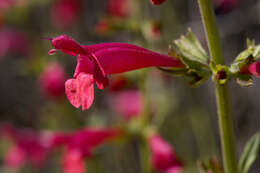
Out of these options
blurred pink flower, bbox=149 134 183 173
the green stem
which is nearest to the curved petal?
the green stem

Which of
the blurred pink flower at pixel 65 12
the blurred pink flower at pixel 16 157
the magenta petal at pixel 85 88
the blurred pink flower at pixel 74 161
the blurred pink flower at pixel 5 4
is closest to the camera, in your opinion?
the magenta petal at pixel 85 88

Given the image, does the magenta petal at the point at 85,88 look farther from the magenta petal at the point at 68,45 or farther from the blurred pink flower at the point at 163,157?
the blurred pink flower at the point at 163,157

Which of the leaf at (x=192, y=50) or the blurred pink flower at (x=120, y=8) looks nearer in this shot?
the leaf at (x=192, y=50)

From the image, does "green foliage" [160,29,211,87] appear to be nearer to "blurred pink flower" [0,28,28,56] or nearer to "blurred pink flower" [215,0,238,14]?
"blurred pink flower" [215,0,238,14]

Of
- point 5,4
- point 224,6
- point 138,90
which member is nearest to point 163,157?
point 138,90

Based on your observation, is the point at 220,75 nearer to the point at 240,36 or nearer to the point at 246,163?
the point at 246,163

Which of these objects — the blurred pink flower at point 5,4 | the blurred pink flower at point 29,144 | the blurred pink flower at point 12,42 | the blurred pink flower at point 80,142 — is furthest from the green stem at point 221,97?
the blurred pink flower at point 12,42

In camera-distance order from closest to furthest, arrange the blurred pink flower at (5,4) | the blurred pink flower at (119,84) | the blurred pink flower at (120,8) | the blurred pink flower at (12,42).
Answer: the blurred pink flower at (119,84), the blurred pink flower at (120,8), the blurred pink flower at (5,4), the blurred pink flower at (12,42)

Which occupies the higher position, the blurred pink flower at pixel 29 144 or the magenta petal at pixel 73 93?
the magenta petal at pixel 73 93

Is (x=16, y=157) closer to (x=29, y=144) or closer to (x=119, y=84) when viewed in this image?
(x=29, y=144)
